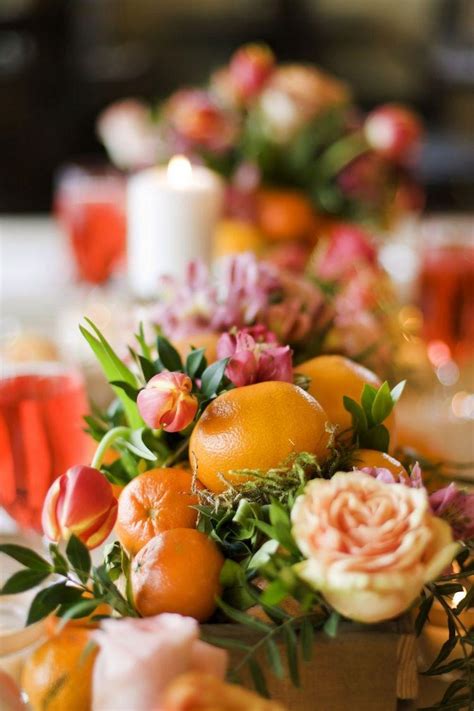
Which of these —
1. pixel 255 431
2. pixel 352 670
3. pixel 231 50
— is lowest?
pixel 231 50

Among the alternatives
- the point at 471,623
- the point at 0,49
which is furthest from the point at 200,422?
the point at 0,49

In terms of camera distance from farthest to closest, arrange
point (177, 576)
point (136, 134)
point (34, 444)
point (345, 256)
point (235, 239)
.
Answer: point (136, 134)
point (235, 239)
point (345, 256)
point (34, 444)
point (177, 576)

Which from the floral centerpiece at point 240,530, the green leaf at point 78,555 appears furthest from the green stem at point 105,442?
the green leaf at point 78,555

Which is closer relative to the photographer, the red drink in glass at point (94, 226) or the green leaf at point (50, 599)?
the green leaf at point (50, 599)

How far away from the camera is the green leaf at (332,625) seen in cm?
50

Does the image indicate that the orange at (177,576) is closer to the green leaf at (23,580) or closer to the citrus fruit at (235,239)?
the green leaf at (23,580)

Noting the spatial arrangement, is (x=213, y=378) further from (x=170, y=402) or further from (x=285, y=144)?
(x=285, y=144)

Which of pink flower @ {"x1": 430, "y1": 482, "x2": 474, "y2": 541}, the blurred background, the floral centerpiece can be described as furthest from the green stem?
the blurred background

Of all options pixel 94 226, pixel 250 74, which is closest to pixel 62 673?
pixel 94 226

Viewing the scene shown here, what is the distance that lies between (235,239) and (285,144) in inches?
8.1

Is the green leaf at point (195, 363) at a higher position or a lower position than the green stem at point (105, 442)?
higher

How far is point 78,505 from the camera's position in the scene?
0.53 metres

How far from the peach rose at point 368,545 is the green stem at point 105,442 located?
0.63 feet

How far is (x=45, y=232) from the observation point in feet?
6.93
